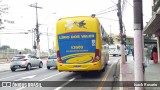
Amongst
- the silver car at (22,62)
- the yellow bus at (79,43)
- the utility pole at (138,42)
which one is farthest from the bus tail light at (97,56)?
the silver car at (22,62)

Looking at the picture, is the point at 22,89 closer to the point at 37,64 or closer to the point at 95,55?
the point at 95,55

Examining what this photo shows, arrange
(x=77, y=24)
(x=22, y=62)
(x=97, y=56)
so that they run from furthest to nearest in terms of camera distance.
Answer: (x=22, y=62) < (x=77, y=24) < (x=97, y=56)

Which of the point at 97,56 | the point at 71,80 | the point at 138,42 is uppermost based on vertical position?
the point at 138,42

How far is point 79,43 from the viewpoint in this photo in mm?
17109

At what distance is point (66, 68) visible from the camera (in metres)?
17.0

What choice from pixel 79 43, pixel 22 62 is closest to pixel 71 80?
pixel 79 43

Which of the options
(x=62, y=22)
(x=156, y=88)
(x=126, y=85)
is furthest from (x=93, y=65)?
(x=156, y=88)

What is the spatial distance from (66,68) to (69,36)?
185 cm

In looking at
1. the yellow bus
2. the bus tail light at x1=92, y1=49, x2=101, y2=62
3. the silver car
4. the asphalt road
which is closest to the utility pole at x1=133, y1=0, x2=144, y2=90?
the asphalt road

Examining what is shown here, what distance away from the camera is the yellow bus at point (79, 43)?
16.8 metres

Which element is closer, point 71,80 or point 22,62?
point 71,80

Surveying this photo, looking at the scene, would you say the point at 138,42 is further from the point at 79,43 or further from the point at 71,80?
the point at 71,80

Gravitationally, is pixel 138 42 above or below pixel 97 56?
above

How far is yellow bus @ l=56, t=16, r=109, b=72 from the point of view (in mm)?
16828
